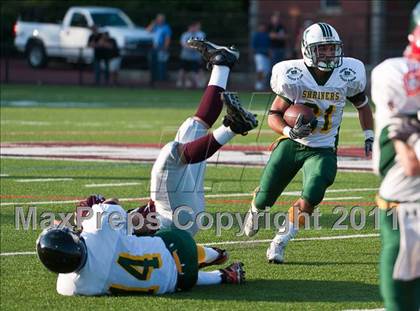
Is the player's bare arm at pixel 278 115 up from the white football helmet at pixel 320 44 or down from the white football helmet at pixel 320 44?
down

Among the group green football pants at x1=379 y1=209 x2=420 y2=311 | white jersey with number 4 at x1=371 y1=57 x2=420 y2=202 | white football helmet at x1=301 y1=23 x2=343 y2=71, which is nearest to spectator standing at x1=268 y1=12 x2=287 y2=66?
white football helmet at x1=301 y1=23 x2=343 y2=71

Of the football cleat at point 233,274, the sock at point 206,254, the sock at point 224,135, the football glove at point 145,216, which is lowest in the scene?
the football cleat at point 233,274

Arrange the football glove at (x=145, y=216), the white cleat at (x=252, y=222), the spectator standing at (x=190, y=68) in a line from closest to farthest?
the football glove at (x=145, y=216)
the white cleat at (x=252, y=222)
the spectator standing at (x=190, y=68)

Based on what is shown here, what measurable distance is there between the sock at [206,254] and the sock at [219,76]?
3.79 ft

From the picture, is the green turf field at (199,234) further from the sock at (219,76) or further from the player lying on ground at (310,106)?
the sock at (219,76)

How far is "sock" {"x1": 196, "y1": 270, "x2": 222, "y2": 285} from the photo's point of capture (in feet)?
24.4

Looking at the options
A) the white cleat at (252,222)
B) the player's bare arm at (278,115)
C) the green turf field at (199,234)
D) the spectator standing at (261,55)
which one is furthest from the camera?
the spectator standing at (261,55)

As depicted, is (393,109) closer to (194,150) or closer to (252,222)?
(194,150)

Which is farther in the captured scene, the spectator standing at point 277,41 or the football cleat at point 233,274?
the spectator standing at point 277,41

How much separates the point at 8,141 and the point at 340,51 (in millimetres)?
8626

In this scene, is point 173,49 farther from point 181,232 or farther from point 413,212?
point 413,212

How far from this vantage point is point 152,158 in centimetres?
1444

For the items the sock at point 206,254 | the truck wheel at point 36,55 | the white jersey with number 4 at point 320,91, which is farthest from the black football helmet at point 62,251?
the truck wheel at point 36,55

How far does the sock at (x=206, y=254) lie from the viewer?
7.65m
